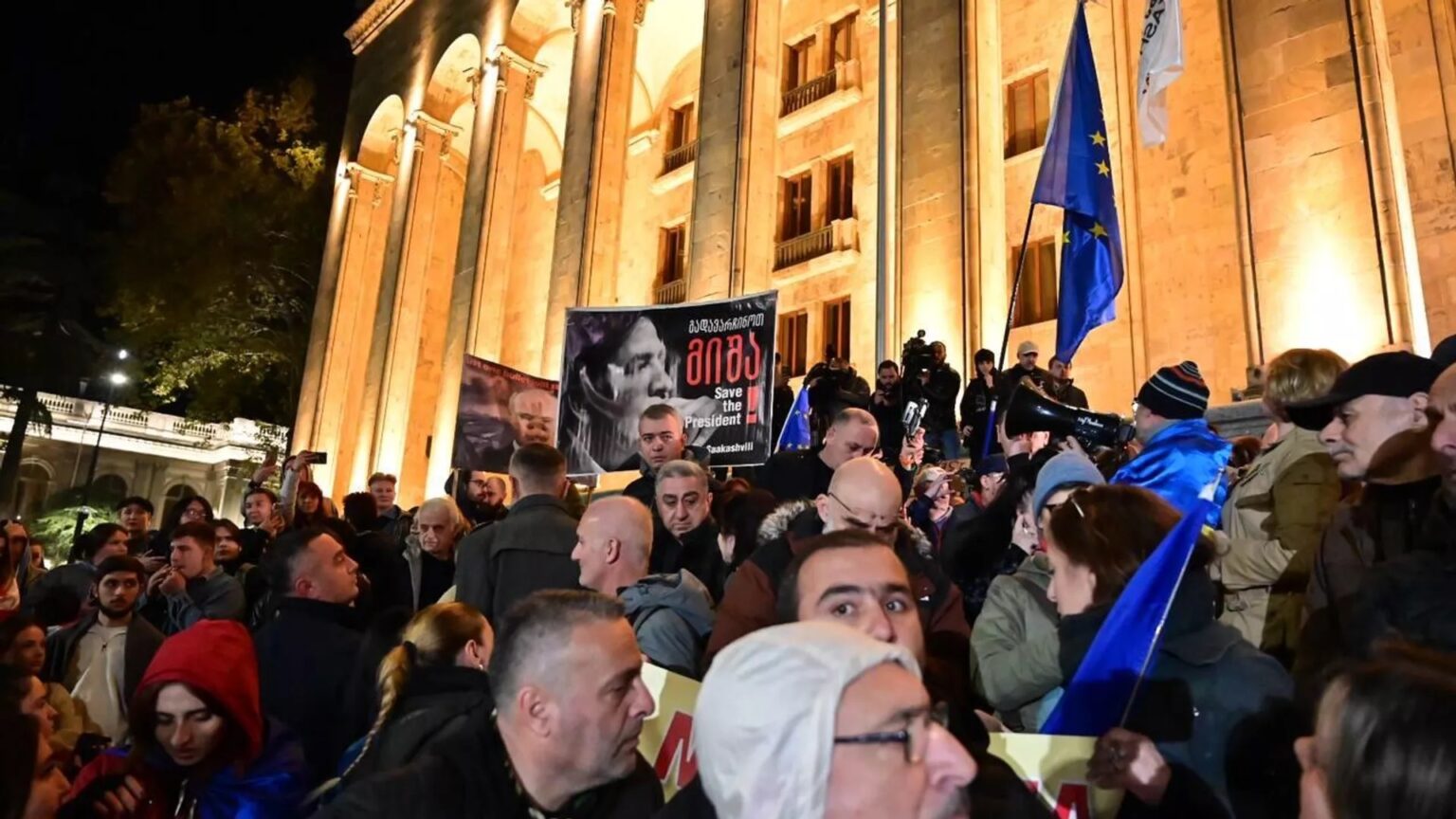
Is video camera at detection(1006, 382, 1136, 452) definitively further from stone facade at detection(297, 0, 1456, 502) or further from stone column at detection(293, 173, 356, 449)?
stone column at detection(293, 173, 356, 449)

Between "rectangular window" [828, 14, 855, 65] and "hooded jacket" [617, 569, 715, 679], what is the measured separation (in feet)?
57.7

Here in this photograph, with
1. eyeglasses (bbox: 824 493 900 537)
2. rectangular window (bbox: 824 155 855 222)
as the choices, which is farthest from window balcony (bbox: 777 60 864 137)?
eyeglasses (bbox: 824 493 900 537)

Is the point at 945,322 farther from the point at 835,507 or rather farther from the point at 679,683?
the point at 679,683

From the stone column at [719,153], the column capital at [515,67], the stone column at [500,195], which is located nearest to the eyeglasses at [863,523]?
the stone column at [719,153]

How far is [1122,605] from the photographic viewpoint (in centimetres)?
239

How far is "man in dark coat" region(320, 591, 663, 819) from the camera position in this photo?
2277 millimetres

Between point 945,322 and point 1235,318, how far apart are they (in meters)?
4.65

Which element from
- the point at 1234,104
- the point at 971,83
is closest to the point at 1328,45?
the point at 1234,104

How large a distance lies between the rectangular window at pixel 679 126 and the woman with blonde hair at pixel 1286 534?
20823mm

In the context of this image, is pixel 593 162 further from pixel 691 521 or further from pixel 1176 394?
pixel 1176 394

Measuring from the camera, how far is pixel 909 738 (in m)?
1.58

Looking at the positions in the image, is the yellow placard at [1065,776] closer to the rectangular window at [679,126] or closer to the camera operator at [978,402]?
the camera operator at [978,402]

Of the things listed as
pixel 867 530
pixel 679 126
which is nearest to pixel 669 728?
pixel 867 530

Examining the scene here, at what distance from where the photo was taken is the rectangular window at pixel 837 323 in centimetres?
1869
